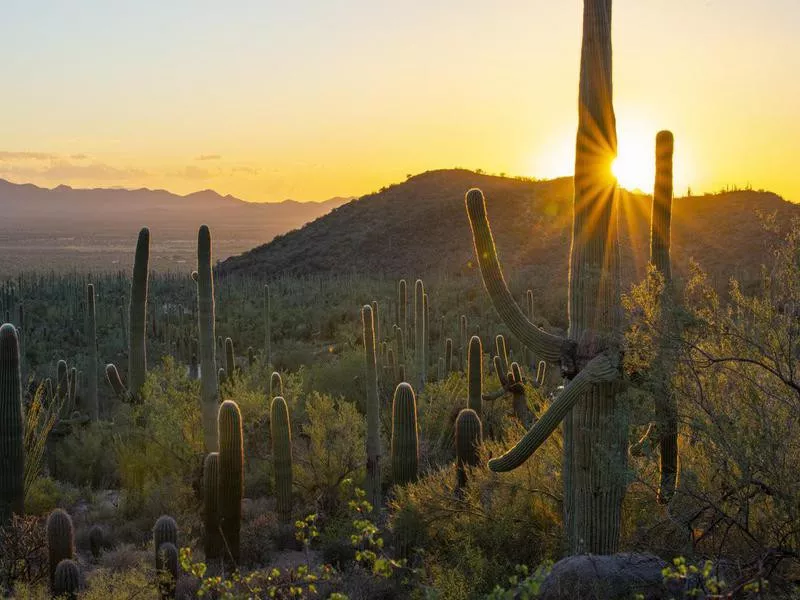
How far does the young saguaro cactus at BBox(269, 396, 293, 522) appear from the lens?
475 inches

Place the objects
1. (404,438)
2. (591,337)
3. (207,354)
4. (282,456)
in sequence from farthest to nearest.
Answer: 1. (207,354)
2. (282,456)
3. (404,438)
4. (591,337)

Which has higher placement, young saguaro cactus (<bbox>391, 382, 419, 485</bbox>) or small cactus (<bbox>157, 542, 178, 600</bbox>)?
young saguaro cactus (<bbox>391, 382, 419, 485</bbox>)

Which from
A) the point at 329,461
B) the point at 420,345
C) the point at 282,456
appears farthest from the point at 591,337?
the point at 420,345

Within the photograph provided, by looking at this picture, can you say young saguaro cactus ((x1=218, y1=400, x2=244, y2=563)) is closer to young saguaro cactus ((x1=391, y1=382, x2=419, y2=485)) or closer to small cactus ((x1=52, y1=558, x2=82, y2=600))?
small cactus ((x1=52, y1=558, x2=82, y2=600))

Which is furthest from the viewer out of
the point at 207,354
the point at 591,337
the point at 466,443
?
the point at 207,354

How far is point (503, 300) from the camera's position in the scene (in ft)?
27.2

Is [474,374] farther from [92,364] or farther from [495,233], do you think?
[495,233]

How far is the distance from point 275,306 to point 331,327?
533cm

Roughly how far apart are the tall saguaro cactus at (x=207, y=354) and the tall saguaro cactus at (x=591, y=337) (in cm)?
617

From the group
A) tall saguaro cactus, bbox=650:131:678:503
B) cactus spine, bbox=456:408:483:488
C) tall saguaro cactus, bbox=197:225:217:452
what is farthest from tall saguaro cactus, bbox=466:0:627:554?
tall saguaro cactus, bbox=197:225:217:452

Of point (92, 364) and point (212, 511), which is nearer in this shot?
point (212, 511)

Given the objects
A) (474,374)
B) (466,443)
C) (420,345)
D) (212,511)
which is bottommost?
(212,511)

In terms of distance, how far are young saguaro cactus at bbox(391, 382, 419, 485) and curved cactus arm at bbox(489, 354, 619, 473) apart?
11.8 feet

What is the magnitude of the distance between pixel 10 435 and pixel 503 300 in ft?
22.5
